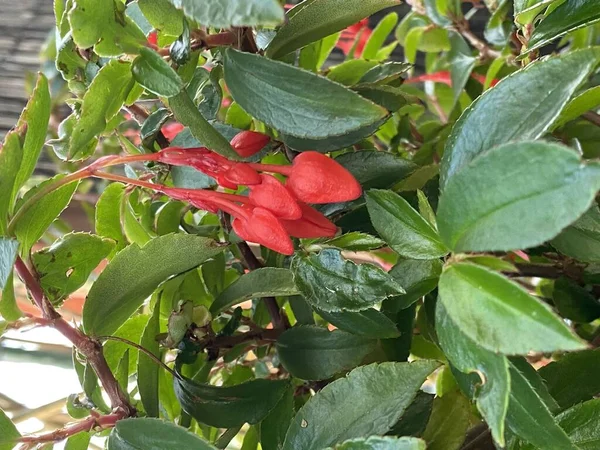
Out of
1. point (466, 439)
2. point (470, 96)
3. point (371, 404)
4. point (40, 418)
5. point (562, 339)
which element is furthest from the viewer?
point (40, 418)

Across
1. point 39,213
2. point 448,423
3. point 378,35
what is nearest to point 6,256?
point 39,213

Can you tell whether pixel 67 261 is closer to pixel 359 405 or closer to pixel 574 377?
pixel 359 405

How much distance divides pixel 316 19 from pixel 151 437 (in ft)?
0.83

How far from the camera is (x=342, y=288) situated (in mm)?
336

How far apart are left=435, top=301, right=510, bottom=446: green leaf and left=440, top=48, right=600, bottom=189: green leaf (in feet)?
0.23

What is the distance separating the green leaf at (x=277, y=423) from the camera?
0.43 metres

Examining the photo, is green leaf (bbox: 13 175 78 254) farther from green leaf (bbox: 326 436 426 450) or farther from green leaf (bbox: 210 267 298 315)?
green leaf (bbox: 326 436 426 450)

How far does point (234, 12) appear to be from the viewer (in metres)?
0.25

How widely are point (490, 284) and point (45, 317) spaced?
10.6 inches

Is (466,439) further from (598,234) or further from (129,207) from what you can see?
(129,207)

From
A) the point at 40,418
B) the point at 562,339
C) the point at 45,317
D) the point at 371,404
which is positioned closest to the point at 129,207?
the point at 45,317

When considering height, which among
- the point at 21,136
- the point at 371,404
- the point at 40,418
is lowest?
the point at 40,418

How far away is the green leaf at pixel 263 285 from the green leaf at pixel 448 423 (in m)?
0.13

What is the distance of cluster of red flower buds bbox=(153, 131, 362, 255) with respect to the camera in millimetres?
328
